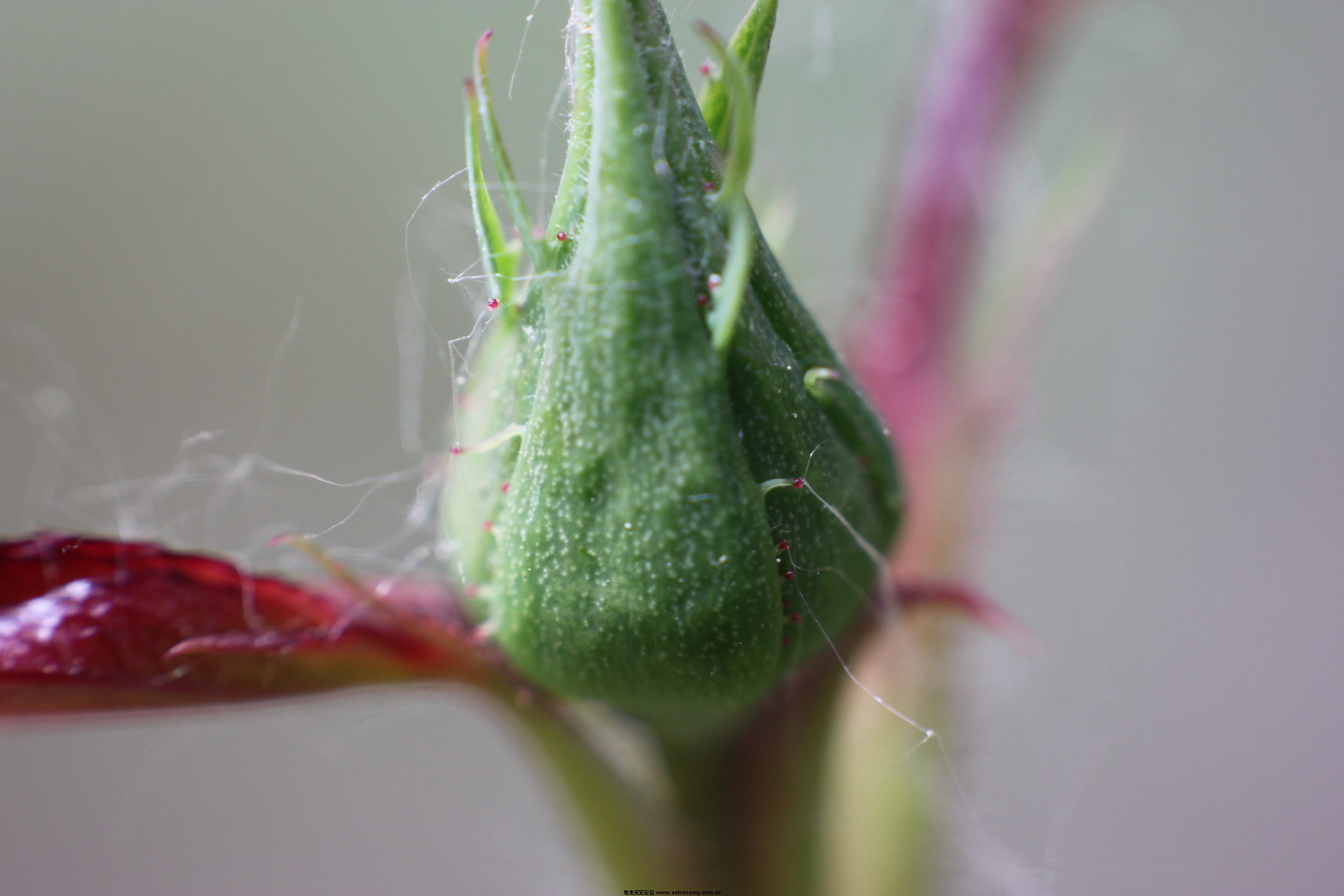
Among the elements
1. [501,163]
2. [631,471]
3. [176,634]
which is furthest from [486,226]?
[176,634]

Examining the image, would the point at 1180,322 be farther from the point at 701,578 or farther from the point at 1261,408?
the point at 701,578

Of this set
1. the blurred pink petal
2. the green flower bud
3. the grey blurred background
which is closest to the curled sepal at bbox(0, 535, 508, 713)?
the green flower bud

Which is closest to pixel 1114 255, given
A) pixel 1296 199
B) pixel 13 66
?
pixel 1296 199

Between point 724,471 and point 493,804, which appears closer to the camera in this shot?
point 724,471

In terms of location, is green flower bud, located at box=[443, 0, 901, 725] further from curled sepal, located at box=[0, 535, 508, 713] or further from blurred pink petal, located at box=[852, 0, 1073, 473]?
blurred pink petal, located at box=[852, 0, 1073, 473]

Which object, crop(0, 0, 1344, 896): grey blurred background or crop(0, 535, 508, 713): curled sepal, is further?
crop(0, 0, 1344, 896): grey blurred background

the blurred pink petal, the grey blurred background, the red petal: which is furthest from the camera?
the grey blurred background

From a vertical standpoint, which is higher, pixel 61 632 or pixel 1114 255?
pixel 61 632
